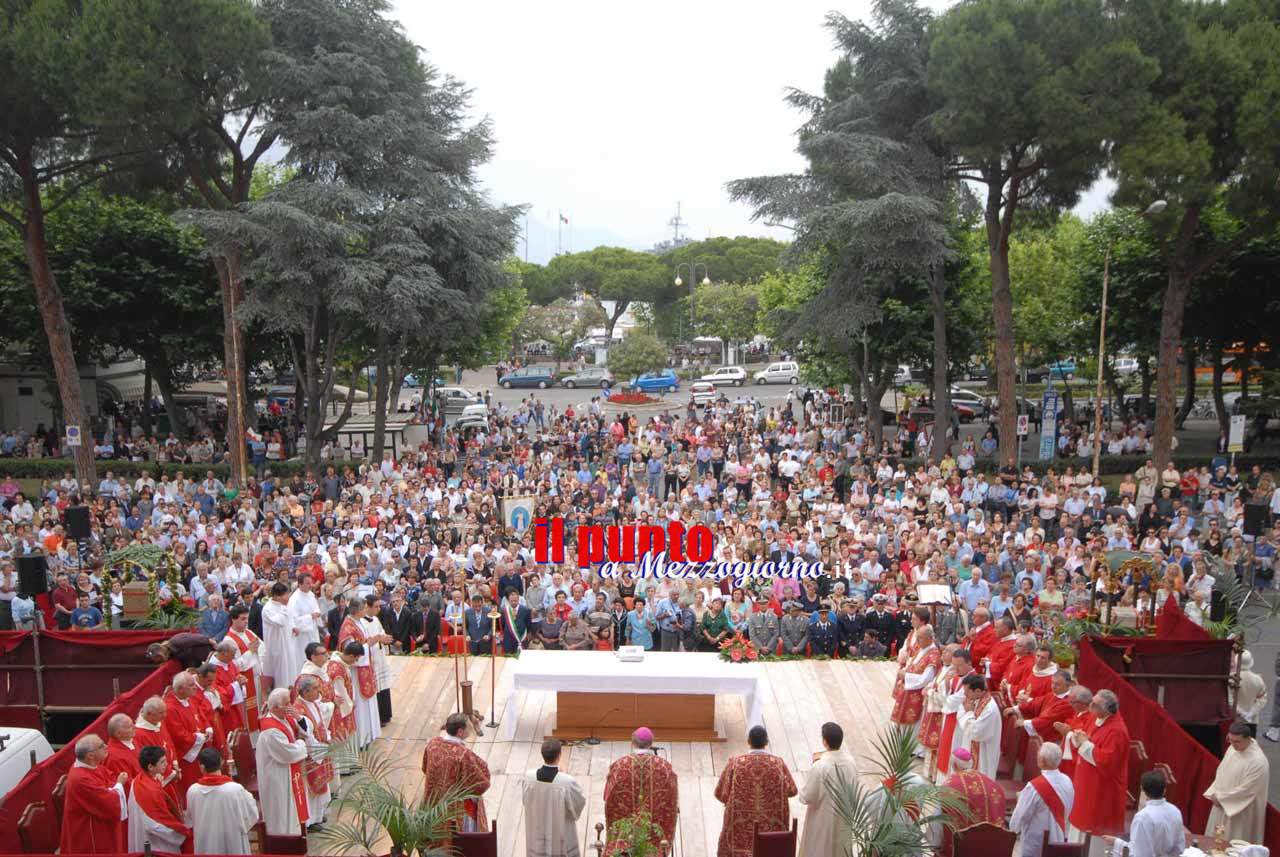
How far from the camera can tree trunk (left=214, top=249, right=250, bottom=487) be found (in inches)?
934

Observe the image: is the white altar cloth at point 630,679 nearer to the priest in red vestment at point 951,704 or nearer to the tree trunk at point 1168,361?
the priest in red vestment at point 951,704

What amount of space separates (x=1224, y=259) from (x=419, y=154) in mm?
20488

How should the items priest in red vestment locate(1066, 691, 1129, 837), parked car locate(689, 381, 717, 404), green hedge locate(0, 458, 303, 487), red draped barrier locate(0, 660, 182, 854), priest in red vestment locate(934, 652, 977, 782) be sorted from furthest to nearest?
parked car locate(689, 381, 717, 404)
green hedge locate(0, 458, 303, 487)
priest in red vestment locate(934, 652, 977, 782)
priest in red vestment locate(1066, 691, 1129, 837)
red draped barrier locate(0, 660, 182, 854)

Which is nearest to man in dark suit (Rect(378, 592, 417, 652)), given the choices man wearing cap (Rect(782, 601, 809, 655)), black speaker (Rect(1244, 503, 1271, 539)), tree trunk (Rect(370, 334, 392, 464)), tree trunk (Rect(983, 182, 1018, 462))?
man wearing cap (Rect(782, 601, 809, 655))

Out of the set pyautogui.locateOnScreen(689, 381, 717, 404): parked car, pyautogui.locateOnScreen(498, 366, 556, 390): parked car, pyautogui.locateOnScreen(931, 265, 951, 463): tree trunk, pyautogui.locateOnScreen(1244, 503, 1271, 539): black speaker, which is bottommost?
pyautogui.locateOnScreen(1244, 503, 1271, 539): black speaker

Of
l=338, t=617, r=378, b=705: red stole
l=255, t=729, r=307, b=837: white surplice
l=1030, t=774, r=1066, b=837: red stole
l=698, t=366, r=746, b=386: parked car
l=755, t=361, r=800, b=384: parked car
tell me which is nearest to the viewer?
l=1030, t=774, r=1066, b=837: red stole

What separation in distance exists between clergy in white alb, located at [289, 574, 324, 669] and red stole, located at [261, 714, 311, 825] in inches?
94.0

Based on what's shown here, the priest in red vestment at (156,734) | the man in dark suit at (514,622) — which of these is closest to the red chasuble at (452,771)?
the priest in red vestment at (156,734)

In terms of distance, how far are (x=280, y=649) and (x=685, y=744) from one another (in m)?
4.46

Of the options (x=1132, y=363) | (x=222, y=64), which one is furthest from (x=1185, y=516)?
(x=1132, y=363)

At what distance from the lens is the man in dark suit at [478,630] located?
43.7 feet

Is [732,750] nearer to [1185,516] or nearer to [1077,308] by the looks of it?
[1185,516]

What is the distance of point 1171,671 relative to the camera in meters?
10.4

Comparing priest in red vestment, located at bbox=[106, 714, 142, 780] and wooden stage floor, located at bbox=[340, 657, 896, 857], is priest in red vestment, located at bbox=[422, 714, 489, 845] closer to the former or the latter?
wooden stage floor, located at bbox=[340, 657, 896, 857]
